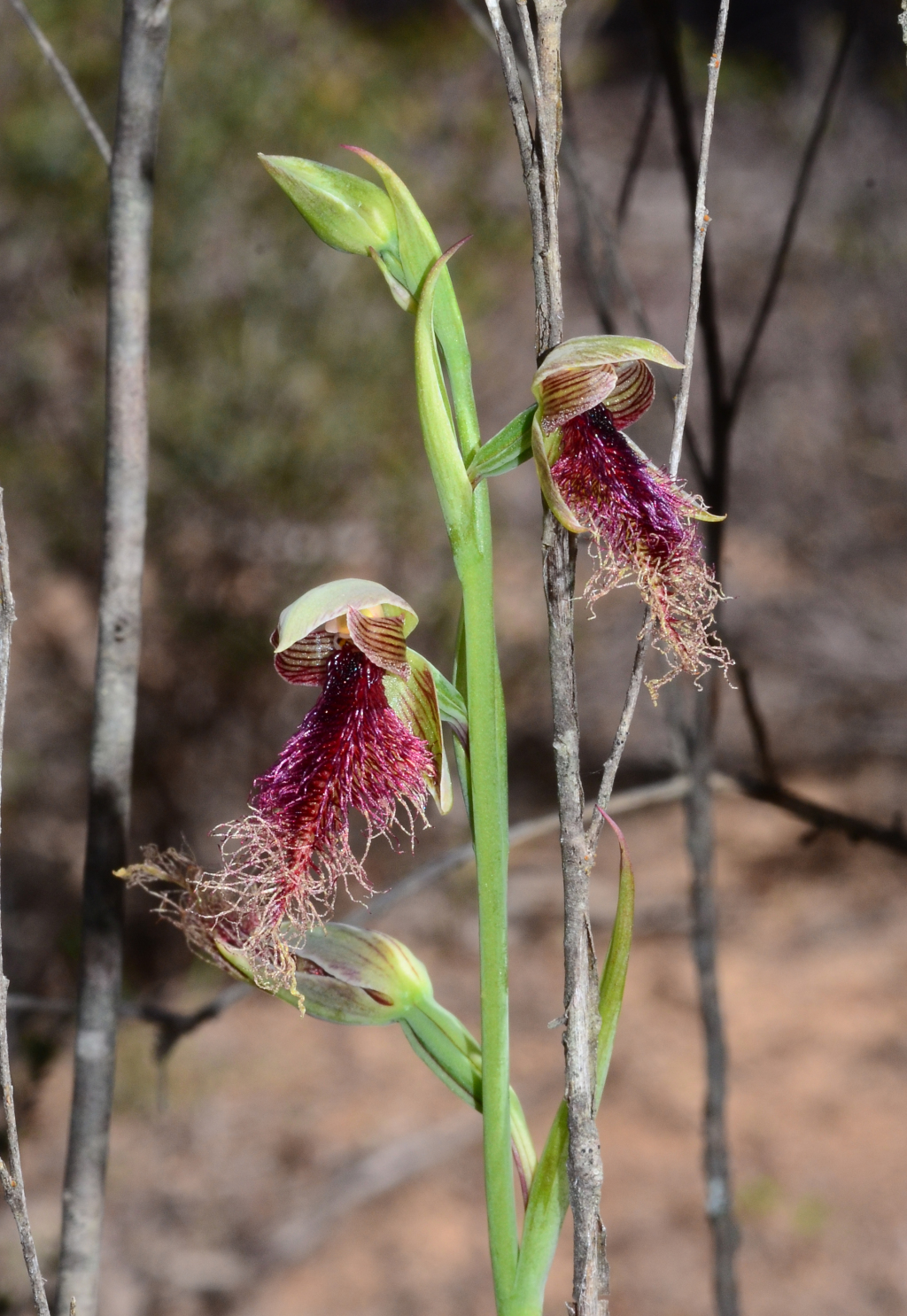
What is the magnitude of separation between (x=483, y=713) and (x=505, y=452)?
15cm

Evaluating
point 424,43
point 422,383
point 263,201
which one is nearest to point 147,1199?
point 422,383

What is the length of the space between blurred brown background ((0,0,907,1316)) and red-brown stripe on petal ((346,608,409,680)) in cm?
163

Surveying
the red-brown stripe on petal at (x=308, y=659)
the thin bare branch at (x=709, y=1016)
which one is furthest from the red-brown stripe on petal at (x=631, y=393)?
the thin bare branch at (x=709, y=1016)

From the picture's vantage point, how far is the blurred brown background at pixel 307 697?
2.56m

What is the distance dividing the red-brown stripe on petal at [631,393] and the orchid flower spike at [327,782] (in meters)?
0.19

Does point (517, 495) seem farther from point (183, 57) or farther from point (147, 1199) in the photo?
point (147, 1199)

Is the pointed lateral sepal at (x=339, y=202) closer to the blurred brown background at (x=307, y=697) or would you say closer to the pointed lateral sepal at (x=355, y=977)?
the pointed lateral sepal at (x=355, y=977)

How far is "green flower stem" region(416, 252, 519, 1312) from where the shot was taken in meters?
0.58

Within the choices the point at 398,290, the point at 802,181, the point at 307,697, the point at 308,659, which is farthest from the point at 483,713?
the point at 307,697

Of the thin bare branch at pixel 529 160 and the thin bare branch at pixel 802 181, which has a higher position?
the thin bare branch at pixel 802 181

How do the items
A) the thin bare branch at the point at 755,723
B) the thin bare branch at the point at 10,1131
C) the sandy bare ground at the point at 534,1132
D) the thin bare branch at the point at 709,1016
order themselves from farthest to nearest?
the sandy bare ground at the point at 534,1132
the thin bare branch at the point at 755,723
the thin bare branch at the point at 709,1016
the thin bare branch at the point at 10,1131

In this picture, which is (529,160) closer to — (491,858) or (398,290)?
(398,290)

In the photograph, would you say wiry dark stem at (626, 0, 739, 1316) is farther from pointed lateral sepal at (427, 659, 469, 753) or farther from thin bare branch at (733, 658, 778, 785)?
pointed lateral sepal at (427, 659, 469, 753)

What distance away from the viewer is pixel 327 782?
68 cm
